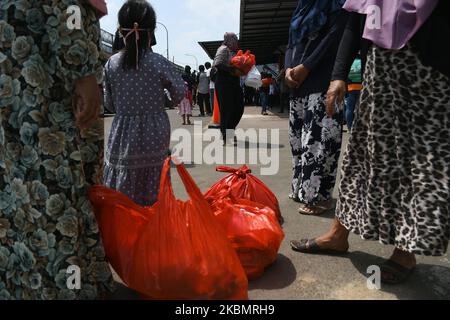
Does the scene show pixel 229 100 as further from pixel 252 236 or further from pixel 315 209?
pixel 252 236


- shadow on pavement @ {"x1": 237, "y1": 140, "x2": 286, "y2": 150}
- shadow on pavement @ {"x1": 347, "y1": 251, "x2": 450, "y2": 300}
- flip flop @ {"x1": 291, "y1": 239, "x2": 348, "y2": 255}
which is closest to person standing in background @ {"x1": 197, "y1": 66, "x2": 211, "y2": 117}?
shadow on pavement @ {"x1": 237, "y1": 140, "x2": 286, "y2": 150}

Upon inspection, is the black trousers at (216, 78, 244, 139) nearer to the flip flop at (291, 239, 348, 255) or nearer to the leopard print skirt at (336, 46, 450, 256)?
the flip flop at (291, 239, 348, 255)

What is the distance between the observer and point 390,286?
190 cm

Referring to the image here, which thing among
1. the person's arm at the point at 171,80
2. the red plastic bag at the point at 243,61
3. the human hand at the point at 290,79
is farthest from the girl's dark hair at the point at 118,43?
the red plastic bag at the point at 243,61

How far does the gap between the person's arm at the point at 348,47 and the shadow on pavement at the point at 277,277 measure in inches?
42.9

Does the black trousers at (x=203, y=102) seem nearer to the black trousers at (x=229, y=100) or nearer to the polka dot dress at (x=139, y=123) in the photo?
the black trousers at (x=229, y=100)

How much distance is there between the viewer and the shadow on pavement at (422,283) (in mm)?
1820

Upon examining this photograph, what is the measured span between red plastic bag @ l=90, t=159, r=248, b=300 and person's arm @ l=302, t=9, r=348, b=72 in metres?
1.56

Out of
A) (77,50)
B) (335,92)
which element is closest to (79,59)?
A: (77,50)

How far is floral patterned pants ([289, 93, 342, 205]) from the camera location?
283cm

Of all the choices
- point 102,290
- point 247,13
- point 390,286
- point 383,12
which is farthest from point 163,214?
point 247,13

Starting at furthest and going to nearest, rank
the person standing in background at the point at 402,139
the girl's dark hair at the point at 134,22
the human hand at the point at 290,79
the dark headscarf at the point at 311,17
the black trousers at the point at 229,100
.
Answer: the black trousers at the point at 229,100
the human hand at the point at 290,79
the dark headscarf at the point at 311,17
the girl's dark hair at the point at 134,22
the person standing in background at the point at 402,139

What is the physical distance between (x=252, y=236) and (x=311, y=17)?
166 cm

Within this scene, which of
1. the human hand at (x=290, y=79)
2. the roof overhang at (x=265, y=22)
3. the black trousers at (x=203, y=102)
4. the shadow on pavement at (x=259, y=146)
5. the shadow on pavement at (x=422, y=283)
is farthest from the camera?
the black trousers at (x=203, y=102)
